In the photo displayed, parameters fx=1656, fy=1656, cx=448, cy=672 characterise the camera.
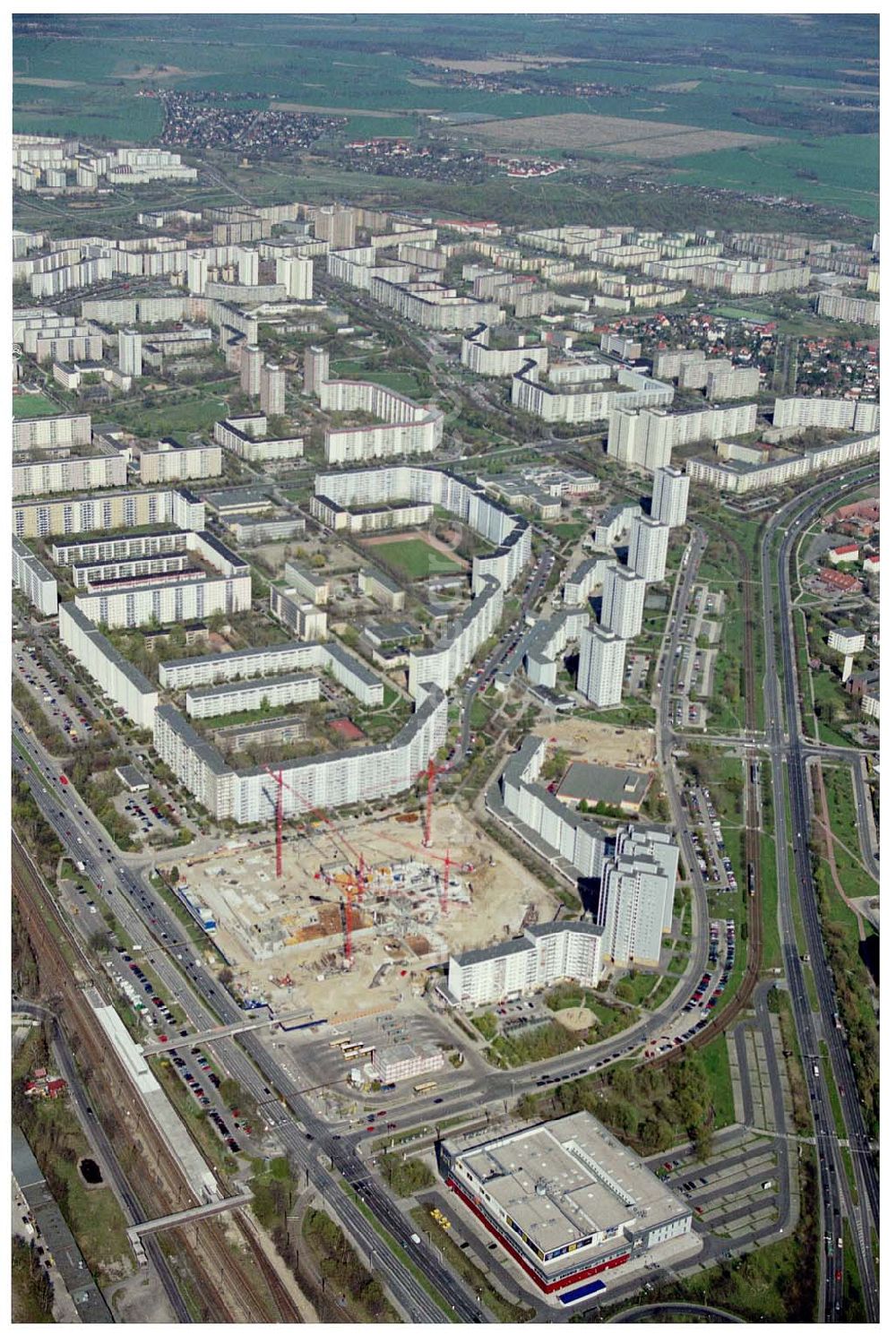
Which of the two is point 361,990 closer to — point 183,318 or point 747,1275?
point 747,1275

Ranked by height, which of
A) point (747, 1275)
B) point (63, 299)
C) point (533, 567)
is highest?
point (63, 299)

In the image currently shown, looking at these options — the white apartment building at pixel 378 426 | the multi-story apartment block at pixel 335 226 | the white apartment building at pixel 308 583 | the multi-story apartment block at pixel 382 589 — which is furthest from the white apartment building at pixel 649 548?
the multi-story apartment block at pixel 335 226

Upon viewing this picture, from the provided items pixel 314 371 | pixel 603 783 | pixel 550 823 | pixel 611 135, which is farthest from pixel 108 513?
pixel 611 135

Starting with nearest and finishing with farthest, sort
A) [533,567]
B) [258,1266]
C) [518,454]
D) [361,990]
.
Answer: [258,1266]
[361,990]
[533,567]
[518,454]

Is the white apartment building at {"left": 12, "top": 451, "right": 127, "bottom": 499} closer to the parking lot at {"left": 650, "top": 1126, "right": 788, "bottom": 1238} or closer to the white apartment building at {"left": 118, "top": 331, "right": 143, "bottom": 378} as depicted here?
the white apartment building at {"left": 118, "top": 331, "right": 143, "bottom": 378}

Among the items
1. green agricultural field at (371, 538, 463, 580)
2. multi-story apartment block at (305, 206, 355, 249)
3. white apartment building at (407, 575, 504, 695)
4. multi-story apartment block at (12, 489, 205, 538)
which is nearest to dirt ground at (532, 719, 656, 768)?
white apartment building at (407, 575, 504, 695)

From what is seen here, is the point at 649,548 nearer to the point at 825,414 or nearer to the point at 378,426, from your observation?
the point at 378,426

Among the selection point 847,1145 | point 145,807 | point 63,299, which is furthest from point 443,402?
point 847,1145
